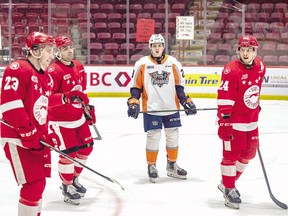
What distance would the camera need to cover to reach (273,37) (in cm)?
1202

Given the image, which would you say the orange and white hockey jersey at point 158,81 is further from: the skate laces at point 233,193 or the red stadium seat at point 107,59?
the red stadium seat at point 107,59

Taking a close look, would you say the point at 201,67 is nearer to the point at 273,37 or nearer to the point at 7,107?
the point at 273,37

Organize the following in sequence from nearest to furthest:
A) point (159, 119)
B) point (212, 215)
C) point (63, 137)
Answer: point (212, 215) → point (63, 137) → point (159, 119)

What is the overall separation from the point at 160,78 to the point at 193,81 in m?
6.56

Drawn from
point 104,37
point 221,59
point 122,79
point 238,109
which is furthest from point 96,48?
point 238,109

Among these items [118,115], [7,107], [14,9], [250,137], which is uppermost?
[14,9]

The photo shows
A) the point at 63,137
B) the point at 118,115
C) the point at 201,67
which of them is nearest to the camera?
the point at 63,137

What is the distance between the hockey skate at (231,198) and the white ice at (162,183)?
37 millimetres

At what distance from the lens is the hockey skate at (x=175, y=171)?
4.78 m

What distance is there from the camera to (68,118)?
4039mm

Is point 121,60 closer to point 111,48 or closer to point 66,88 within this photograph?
point 111,48

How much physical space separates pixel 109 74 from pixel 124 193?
24.6 ft

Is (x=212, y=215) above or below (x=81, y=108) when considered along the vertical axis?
below

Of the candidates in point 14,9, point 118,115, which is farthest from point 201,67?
point 14,9
